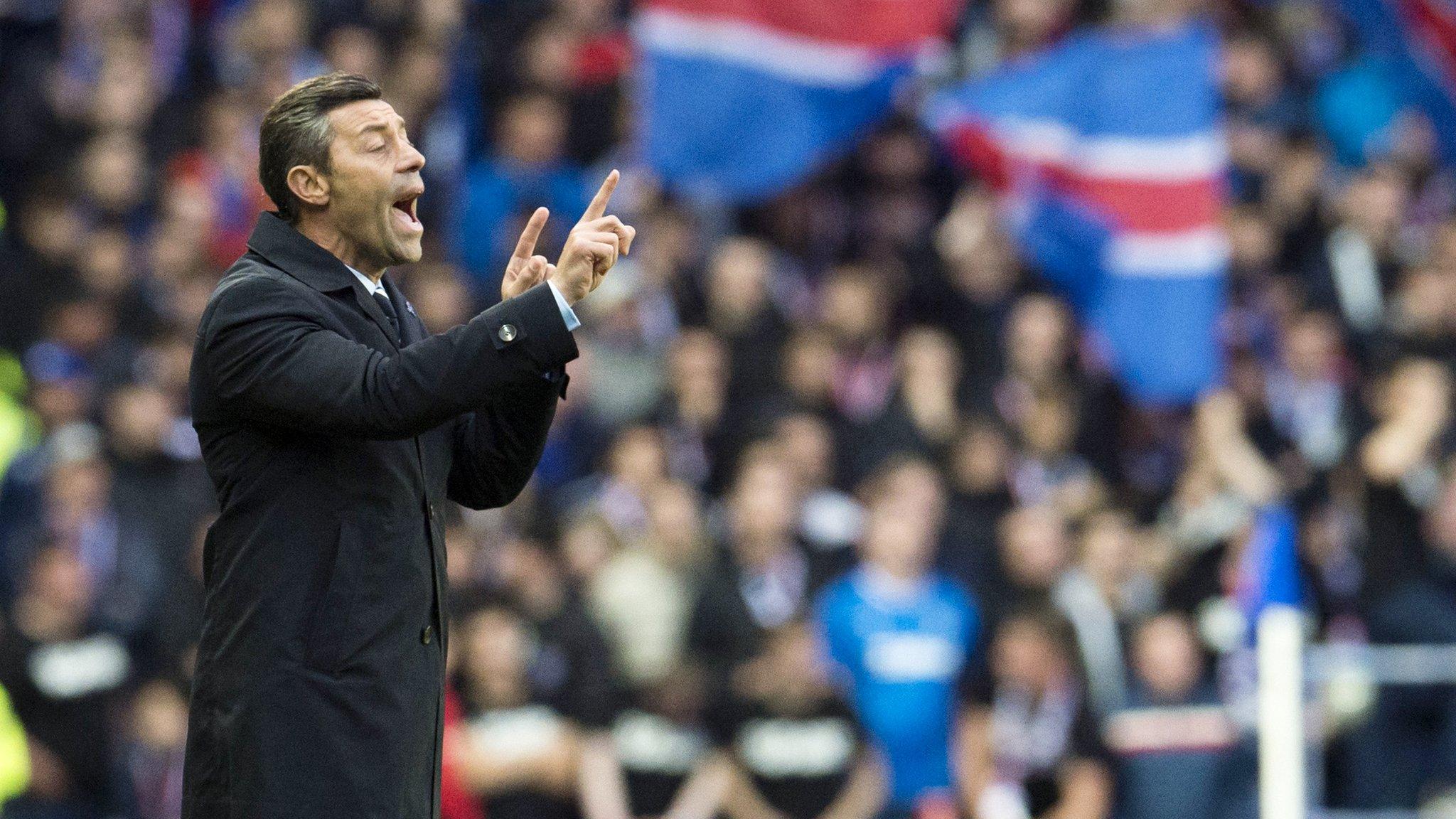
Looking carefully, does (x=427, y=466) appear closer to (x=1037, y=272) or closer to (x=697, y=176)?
(x=697, y=176)

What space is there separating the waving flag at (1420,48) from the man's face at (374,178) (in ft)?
26.0

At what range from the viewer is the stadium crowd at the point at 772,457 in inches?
304

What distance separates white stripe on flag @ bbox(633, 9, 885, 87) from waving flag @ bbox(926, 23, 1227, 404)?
1.52ft

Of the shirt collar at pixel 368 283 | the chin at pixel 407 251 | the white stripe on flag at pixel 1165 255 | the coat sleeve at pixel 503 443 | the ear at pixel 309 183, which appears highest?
the white stripe on flag at pixel 1165 255

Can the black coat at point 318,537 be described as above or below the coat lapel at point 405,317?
below

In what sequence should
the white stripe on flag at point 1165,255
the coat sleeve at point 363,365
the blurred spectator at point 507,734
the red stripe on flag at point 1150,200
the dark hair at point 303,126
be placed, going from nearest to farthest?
the coat sleeve at point 363,365 → the dark hair at point 303,126 → the blurred spectator at point 507,734 → the white stripe on flag at point 1165,255 → the red stripe on flag at point 1150,200

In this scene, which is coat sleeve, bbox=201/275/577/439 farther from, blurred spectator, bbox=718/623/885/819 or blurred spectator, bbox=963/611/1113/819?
blurred spectator, bbox=963/611/1113/819

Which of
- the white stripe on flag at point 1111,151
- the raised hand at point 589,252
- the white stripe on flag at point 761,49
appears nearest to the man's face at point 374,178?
the raised hand at point 589,252

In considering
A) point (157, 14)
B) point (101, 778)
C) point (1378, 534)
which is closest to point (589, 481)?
point (101, 778)

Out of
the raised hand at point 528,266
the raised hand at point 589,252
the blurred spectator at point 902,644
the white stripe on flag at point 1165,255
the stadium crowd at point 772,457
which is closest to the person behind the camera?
the raised hand at point 589,252

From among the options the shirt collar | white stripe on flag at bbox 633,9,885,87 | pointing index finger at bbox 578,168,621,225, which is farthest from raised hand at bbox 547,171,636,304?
white stripe on flag at bbox 633,9,885,87

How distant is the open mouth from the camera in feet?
11.3

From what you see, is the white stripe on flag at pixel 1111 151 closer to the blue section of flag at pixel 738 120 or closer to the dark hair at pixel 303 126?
the blue section of flag at pixel 738 120

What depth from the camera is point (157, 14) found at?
1113cm
